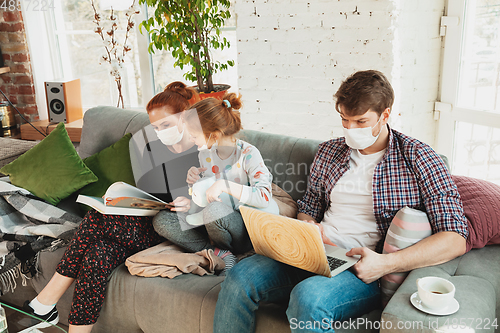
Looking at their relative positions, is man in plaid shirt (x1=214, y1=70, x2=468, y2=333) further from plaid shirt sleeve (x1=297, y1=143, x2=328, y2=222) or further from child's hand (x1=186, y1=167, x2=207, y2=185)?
child's hand (x1=186, y1=167, x2=207, y2=185)

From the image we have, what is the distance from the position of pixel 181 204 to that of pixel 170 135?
34 cm

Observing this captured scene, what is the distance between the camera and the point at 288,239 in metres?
1.26

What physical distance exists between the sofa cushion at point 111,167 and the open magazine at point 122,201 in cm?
51

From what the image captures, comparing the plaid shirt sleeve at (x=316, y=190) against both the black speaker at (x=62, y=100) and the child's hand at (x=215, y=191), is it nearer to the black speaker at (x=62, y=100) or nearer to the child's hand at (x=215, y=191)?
the child's hand at (x=215, y=191)

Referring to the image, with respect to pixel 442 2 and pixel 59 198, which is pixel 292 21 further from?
pixel 59 198

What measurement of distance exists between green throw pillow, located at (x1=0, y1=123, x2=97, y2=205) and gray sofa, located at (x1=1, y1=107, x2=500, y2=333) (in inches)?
4.2

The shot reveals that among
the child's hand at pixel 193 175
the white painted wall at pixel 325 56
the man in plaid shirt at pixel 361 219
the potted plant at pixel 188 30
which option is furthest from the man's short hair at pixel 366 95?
the potted plant at pixel 188 30

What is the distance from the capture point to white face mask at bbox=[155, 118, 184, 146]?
1.89m

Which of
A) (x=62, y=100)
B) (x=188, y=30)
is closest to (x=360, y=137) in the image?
(x=188, y=30)

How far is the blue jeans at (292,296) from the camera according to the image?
119cm

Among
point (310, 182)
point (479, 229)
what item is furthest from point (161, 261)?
point (479, 229)

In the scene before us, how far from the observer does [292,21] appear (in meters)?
2.65

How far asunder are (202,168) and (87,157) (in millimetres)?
825

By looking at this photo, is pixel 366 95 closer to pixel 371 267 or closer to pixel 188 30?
pixel 371 267
